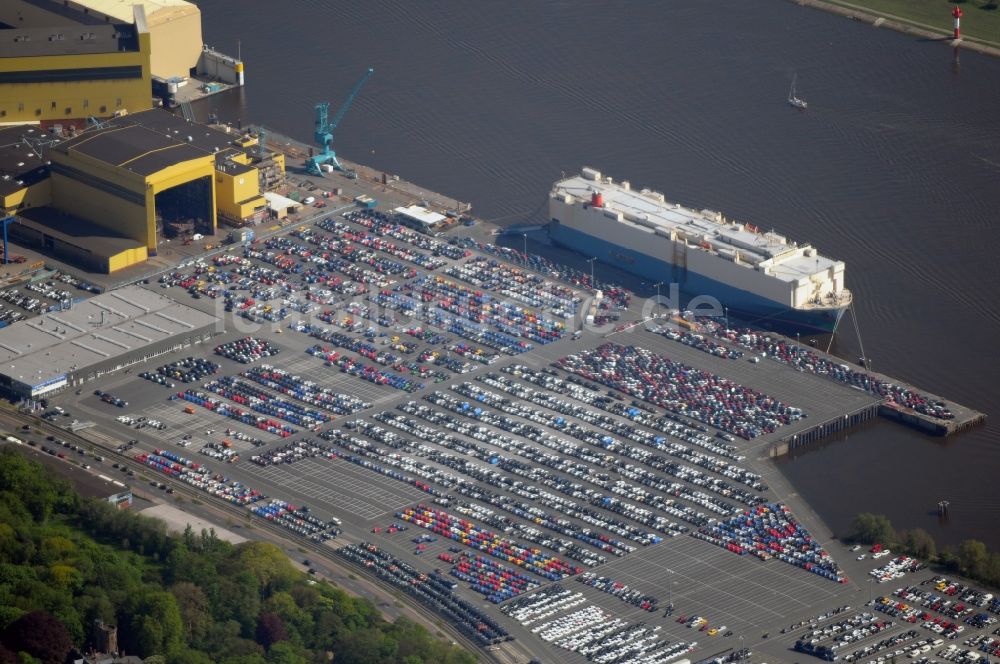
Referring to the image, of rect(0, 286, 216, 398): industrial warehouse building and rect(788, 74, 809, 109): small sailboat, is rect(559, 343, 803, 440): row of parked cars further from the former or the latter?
rect(788, 74, 809, 109): small sailboat

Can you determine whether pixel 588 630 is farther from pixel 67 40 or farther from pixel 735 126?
pixel 67 40

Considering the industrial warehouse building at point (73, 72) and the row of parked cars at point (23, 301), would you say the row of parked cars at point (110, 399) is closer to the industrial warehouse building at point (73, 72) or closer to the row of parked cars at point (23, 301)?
the row of parked cars at point (23, 301)

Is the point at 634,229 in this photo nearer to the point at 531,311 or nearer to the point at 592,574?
the point at 531,311

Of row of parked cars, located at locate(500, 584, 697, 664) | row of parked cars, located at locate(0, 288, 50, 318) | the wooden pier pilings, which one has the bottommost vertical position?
row of parked cars, located at locate(500, 584, 697, 664)

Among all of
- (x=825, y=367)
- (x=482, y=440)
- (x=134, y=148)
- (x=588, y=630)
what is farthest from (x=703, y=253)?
(x=588, y=630)

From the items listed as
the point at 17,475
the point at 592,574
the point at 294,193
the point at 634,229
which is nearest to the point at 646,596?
the point at 592,574

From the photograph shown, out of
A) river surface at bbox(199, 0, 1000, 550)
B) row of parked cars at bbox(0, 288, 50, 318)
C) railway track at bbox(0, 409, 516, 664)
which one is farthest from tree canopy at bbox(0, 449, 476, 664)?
river surface at bbox(199, 0, 1000, 550)

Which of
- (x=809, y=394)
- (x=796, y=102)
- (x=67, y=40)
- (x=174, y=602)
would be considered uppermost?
(x=67, y=40)
